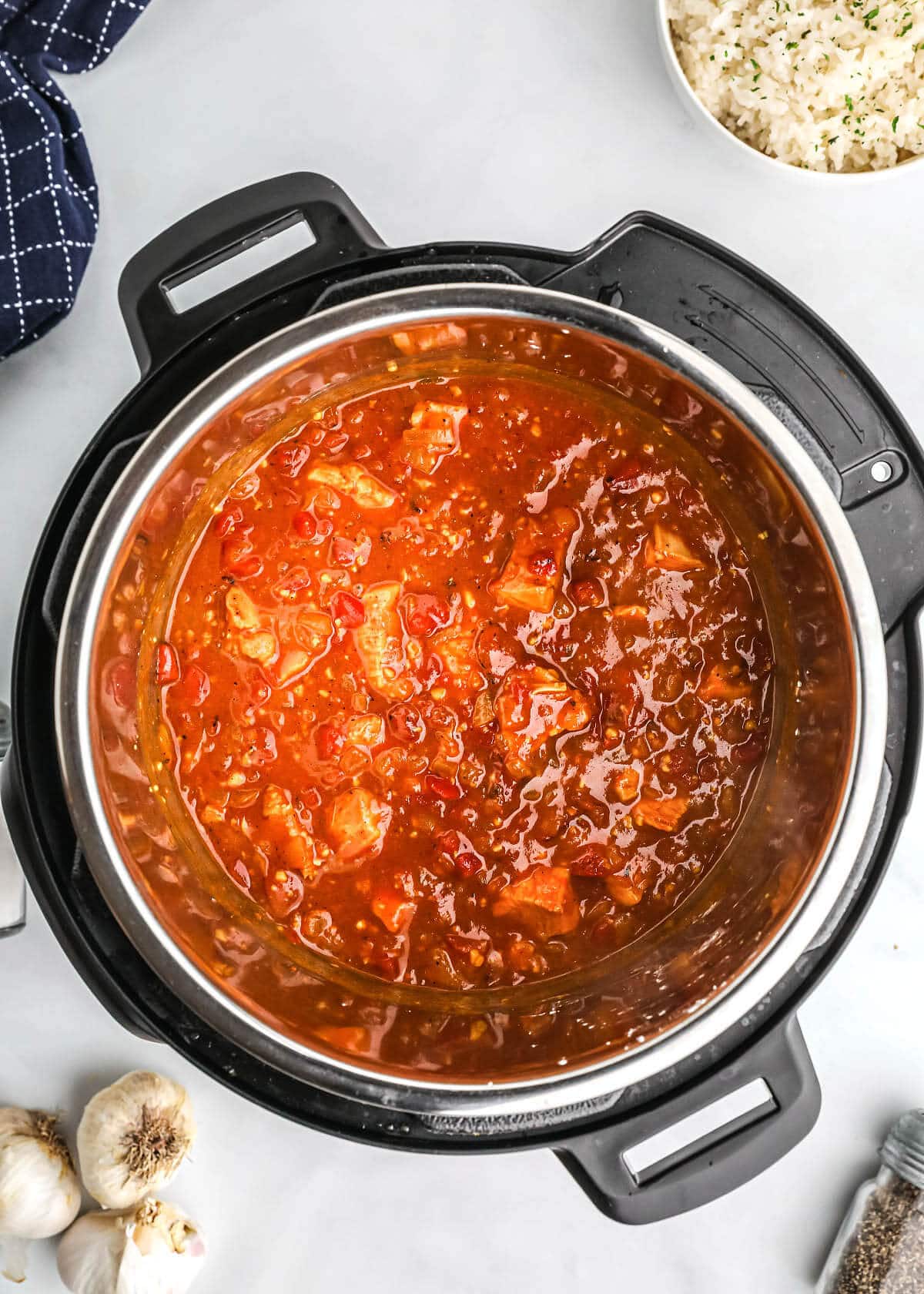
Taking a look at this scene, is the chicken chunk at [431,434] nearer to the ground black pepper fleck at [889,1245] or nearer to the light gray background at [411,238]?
the light gray background at [411,238]

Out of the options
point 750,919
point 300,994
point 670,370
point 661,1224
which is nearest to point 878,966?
point 750,919

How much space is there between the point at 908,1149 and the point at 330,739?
4.02 ft

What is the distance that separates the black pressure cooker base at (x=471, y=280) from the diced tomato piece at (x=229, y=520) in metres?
0.19

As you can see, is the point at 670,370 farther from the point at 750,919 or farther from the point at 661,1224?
the point at 661,1224

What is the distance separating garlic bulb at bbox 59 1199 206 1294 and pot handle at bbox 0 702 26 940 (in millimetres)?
544

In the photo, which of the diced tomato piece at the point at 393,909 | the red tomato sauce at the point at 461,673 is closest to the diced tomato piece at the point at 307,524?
the red tomato sauce at the point at 461,673

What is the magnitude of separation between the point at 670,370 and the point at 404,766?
2.41ft

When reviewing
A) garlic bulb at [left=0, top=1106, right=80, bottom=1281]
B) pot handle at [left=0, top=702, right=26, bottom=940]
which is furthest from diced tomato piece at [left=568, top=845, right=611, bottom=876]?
garlic bulb at [left=0, top=1106, right=80, bottom=1281]

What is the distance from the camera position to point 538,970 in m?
1.76

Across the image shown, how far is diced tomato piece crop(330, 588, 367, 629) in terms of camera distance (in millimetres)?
1690

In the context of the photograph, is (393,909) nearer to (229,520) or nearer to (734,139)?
(229,520)

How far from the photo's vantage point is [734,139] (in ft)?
5.70

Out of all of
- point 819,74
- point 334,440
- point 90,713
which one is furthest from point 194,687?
point 819,74

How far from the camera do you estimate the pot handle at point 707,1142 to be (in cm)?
163
